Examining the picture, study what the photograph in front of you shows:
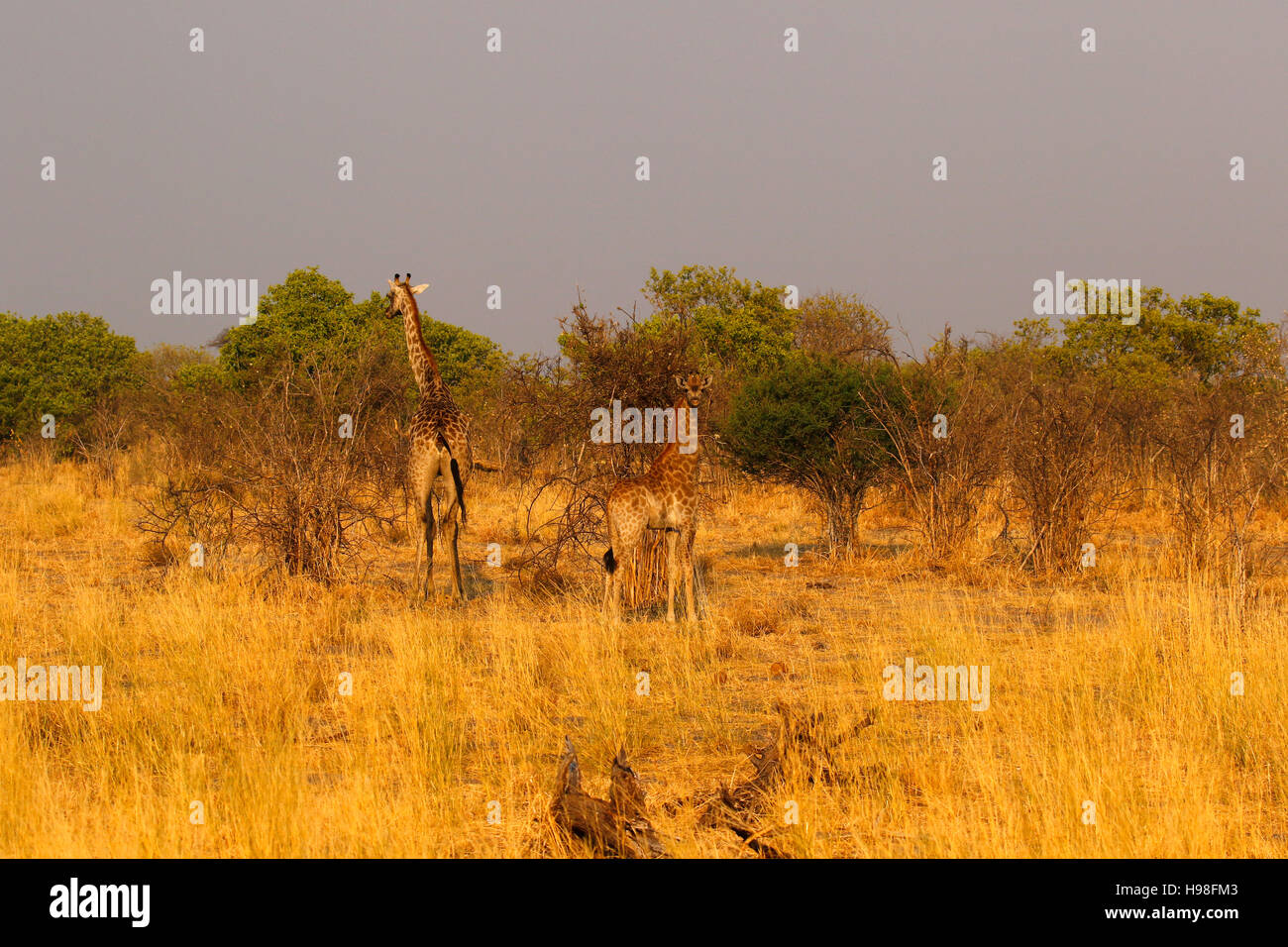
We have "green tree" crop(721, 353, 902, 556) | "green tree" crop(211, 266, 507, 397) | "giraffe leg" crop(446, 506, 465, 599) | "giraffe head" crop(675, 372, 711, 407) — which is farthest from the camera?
"green tree" crop(211, 266, 507, 397)

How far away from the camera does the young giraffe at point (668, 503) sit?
28.9 feet

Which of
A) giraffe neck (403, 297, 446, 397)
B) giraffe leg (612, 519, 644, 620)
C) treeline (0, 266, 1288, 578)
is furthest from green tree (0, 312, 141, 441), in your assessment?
giraffe leg (612, 519, 644, 620)

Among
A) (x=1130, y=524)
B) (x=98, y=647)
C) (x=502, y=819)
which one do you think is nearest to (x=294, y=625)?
(x=98, y=647)

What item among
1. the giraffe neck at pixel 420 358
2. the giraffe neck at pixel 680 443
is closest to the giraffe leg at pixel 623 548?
the giraffe neck at pixel 680 443

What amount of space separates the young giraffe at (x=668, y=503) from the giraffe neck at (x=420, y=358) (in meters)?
3.19

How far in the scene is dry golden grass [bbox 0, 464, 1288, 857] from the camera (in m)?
4.52

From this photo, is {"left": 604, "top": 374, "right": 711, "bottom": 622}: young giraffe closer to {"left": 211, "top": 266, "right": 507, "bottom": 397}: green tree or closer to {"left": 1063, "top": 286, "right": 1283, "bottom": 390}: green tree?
{"left": 211, "top": 266, "right": 507, "bottom": 397}: green tree

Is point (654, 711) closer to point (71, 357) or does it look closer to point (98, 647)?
point (98, 647)

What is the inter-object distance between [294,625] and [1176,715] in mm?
6615

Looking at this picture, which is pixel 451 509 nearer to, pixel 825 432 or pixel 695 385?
pixel 695 385

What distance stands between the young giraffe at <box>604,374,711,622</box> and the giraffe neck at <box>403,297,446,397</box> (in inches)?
126
